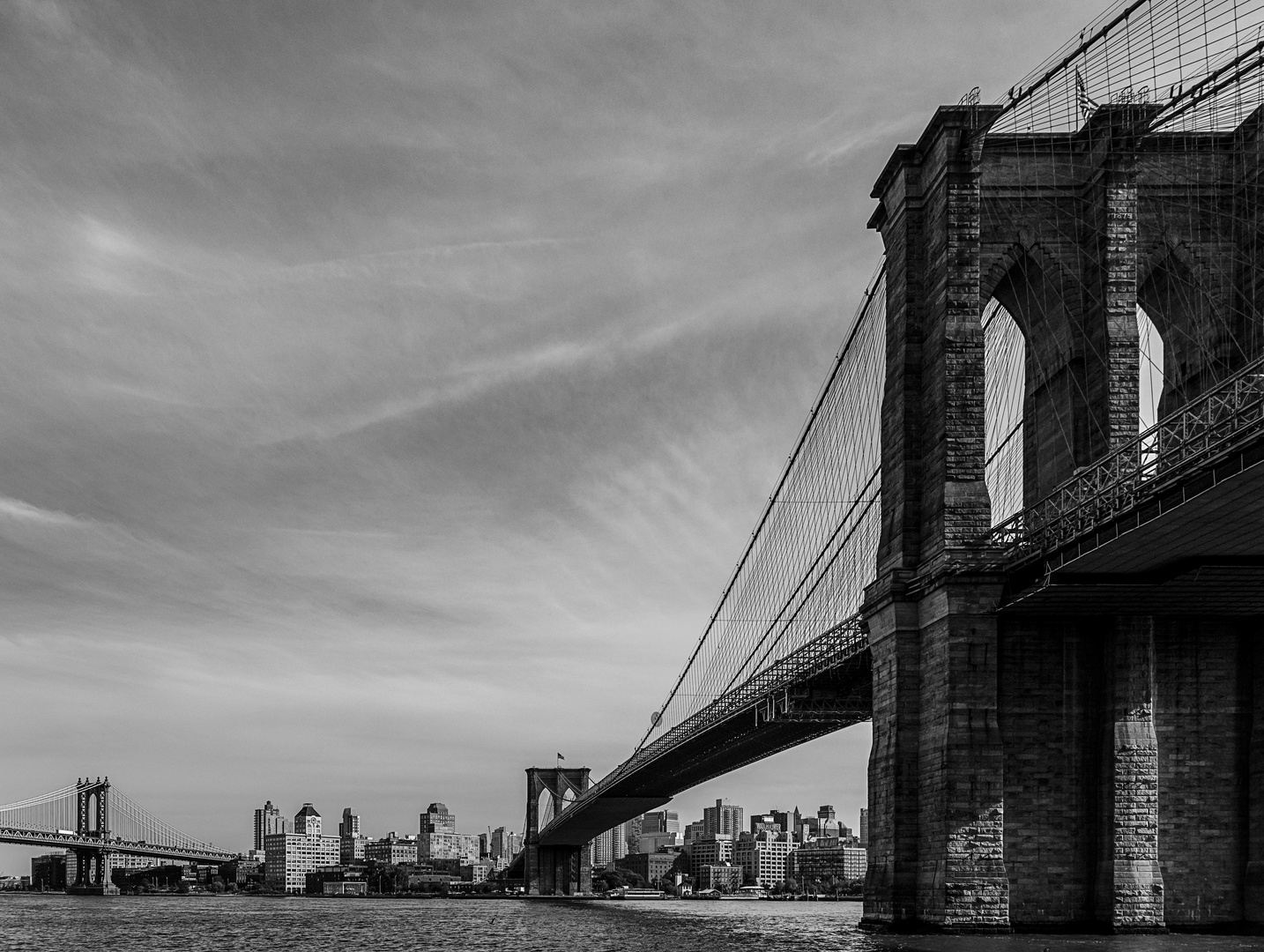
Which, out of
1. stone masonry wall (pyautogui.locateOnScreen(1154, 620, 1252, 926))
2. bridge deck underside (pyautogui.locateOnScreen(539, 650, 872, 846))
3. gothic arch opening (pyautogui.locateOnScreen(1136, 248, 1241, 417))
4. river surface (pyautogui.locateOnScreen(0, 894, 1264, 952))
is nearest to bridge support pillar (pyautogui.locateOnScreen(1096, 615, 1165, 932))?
stone masonry wall (pyautogui.locateOnScreen(1154, 620, 1252, 926))

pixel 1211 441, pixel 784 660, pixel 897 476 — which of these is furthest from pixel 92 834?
pixel 1211 441

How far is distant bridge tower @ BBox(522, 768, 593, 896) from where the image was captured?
16112cm

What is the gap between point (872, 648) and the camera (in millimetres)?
47469

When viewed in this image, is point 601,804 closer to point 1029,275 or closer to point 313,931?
point 313,931

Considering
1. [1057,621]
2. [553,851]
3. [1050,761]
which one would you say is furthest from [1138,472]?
[553,851]

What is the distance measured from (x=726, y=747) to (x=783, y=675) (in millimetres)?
19119

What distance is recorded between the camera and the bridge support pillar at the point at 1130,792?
141 feet

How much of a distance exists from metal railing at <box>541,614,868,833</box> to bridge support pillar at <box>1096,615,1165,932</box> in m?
8.83

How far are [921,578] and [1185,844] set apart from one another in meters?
10.6

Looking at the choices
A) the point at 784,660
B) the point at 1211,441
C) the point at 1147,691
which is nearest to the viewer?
the point at 1211,441

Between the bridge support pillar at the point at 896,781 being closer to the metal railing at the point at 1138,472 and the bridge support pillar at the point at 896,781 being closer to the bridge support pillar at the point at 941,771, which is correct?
the bridge support pillar at the point at 941,771

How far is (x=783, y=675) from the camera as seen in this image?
5991cm

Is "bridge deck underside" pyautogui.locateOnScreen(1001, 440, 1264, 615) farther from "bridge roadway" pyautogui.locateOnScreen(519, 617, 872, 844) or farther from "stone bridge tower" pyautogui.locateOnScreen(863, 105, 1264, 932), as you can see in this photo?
"bridge roadway" pyautogui.locateOnScreen(519, 617, 872, 844)

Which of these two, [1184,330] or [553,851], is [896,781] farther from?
[553,851]
